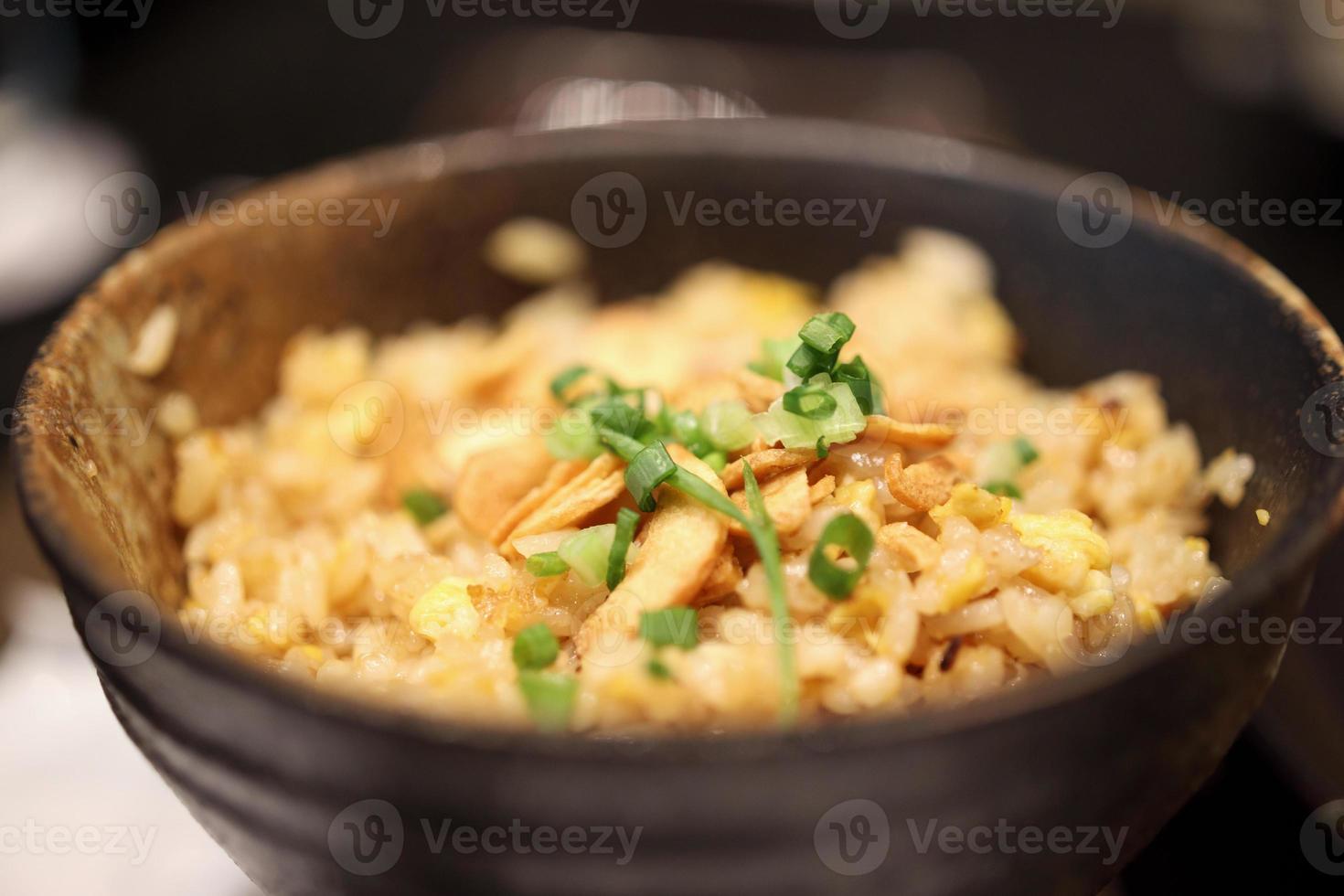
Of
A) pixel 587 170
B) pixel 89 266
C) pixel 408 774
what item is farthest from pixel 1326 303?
pixel 89 266

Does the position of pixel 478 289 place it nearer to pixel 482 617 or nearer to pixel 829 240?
pixel 829 240

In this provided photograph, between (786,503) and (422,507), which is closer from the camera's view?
(786,503)

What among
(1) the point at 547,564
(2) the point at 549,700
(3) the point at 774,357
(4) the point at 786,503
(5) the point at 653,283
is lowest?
(2) the point at 549,700

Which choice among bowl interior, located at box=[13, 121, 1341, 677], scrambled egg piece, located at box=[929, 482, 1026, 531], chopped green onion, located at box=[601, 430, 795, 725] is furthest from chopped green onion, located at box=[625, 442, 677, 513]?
bowl interior, located at box=[13, 121, 1341, 677]

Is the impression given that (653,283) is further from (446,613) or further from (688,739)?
(688,739)

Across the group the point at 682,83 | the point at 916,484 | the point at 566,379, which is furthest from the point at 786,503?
the point at 682,83
